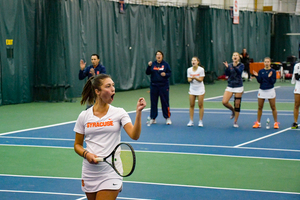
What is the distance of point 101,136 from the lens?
12.2 ft

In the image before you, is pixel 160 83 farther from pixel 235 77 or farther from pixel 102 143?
pixel 102 143

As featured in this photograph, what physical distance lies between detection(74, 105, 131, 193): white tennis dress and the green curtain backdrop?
1322 centimetres

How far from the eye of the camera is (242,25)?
1175 inches

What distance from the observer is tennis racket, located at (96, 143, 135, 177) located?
11.4ft

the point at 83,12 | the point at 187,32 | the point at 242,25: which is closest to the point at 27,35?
the point at 83,12

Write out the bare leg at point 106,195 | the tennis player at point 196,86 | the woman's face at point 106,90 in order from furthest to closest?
the tennis player at point 196,86
the woman's face at point 106,90
the bare leg at point 106,195

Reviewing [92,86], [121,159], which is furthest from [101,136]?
[92,86]

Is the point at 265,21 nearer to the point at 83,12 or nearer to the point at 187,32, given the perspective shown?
the point at 187,32

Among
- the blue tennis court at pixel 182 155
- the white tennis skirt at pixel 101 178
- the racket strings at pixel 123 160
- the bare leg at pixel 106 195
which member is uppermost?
the racket strings at pixel 123 160

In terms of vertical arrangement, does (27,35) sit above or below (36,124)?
above

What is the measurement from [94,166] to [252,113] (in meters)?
11.1

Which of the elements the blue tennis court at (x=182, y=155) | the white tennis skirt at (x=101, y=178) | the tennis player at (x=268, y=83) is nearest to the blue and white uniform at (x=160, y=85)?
the blue tennis court at (x=182, y=155)

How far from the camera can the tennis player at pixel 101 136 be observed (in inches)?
143

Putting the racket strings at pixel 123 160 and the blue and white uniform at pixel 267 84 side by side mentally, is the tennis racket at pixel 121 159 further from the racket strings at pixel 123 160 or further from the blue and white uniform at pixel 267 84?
the blue and white uniform at pixel 267 84
